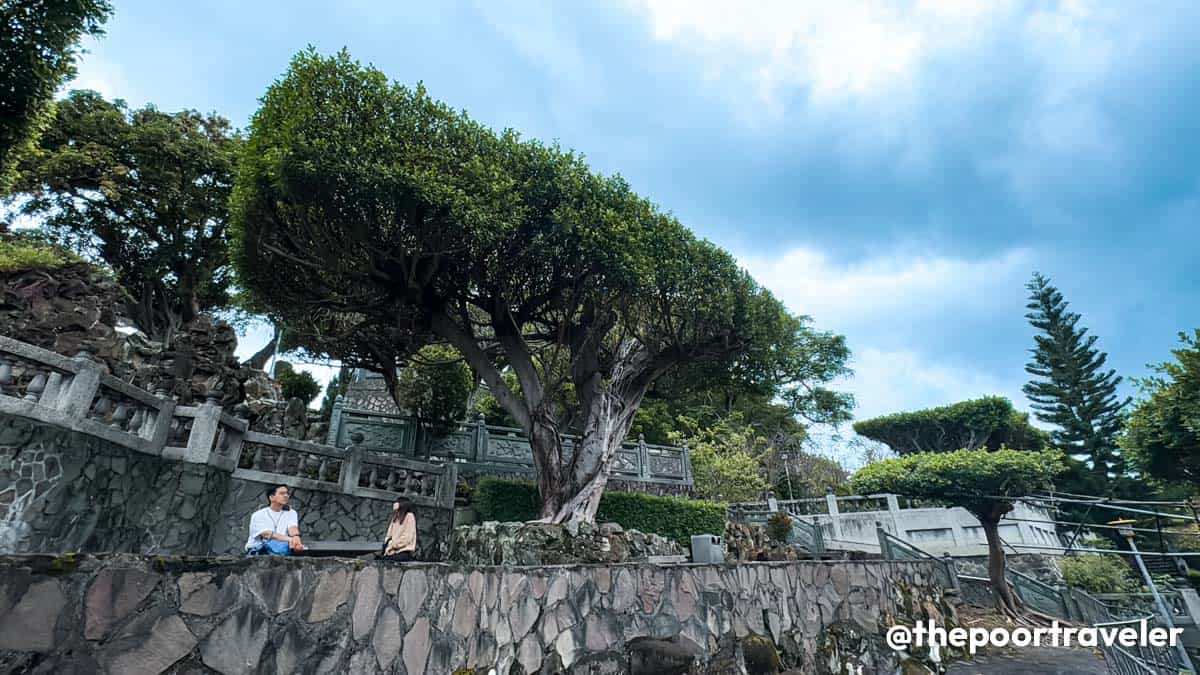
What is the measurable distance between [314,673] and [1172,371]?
21.4 m

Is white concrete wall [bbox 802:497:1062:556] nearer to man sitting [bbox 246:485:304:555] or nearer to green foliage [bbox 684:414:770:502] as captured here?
green foliage [bbox 684:414:770:502]

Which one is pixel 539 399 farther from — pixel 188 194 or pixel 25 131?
pixel 188 194

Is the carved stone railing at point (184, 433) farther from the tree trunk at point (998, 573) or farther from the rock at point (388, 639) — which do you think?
the tree trunk at point (998, 573)

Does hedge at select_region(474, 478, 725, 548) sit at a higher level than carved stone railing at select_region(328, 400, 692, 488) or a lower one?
lower

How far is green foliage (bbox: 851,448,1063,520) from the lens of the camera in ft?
38.1

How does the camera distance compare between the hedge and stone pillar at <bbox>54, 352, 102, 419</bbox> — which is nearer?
stone pillar at <bbox>54, 352, 102, 419</bbox>

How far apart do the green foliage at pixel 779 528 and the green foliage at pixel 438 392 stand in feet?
27.6

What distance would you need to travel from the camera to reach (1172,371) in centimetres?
1503

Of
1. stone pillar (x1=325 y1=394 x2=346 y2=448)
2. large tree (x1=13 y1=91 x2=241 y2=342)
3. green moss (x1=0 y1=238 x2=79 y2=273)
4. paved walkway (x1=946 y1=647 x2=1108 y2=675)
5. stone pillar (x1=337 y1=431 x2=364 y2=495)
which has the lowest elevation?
paved walkway (x1=946 y1=647 x2=1108 y2=675)

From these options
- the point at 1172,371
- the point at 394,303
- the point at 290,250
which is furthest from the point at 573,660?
the point at 1172,371

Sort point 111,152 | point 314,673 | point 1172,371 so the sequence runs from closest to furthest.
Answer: point 314,673 → point 1172,371 → point 111,152

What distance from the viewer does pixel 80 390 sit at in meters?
6.50

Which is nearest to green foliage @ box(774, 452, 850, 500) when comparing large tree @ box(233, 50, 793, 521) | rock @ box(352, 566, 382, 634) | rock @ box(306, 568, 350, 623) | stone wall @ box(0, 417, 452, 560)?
large tree @ box(233, 50, 793, 521)

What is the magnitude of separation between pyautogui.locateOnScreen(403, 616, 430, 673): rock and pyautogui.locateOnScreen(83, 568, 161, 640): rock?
1641mm
